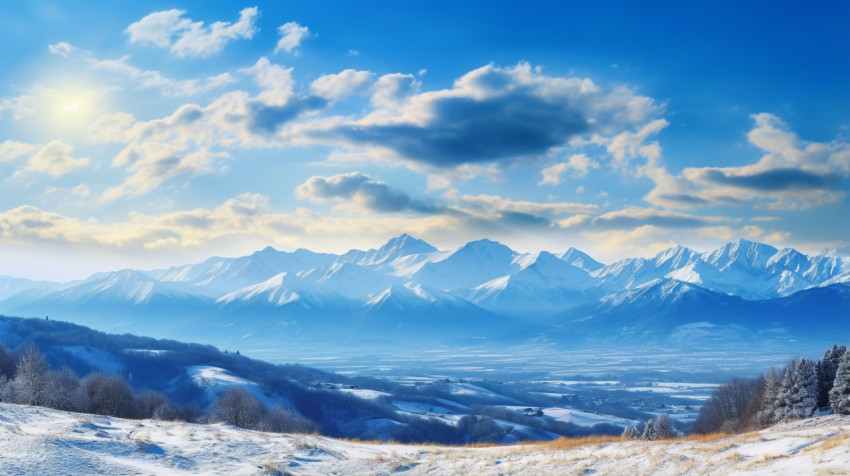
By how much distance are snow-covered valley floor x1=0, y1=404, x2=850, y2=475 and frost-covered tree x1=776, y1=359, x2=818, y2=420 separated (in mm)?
34518

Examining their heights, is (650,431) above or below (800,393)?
below

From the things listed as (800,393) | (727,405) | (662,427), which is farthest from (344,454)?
(727,405)

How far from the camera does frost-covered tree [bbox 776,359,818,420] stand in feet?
227

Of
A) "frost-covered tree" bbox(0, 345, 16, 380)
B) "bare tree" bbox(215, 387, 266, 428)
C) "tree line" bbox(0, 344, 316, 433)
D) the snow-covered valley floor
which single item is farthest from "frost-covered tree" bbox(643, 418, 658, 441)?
"frost-covered tree" bbox(0, 345, 16, 380)

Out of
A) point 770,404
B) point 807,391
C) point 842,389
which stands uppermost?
point 842,389

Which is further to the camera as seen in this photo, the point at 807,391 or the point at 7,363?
the point at 7,363

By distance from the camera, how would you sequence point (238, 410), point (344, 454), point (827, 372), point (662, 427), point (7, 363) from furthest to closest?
point (7, 363) < point (238, 410) < point (662, 427) < point (827, 372) < point (344, 454)

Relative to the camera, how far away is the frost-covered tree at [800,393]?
6912cm

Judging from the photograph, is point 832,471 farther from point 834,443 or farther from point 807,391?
point 807,391

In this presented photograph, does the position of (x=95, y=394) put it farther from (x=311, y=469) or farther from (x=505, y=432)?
(x=505, y=432)

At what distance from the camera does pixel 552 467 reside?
95.4 feet

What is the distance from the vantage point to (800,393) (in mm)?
70312

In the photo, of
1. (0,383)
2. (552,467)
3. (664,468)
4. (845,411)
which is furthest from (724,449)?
(0,383)

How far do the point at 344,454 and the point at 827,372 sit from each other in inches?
2620
